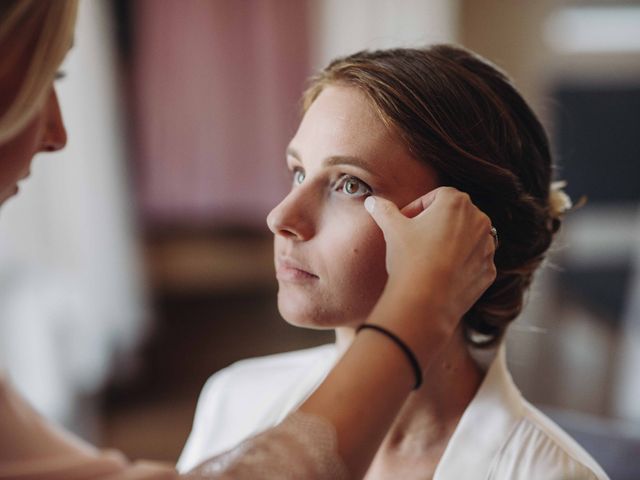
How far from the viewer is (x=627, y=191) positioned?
4309 mm

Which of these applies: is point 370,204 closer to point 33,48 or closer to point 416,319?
point 416,319

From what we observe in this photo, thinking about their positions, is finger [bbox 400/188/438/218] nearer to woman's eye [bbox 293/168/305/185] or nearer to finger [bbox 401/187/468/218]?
finger [bbox 401/187/468/218]

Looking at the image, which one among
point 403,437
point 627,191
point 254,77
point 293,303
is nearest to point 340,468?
point 293,303

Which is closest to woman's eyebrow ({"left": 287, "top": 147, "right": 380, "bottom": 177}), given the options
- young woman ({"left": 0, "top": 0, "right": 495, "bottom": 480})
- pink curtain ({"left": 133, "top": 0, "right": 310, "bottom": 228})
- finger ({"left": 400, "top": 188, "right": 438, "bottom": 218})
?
finger ({"left": 400, "top": 188, "right": 438, "bottom": 218})

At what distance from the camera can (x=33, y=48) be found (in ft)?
2.29

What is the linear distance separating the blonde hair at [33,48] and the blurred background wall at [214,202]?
6.12 ft

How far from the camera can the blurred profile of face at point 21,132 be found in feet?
2.27

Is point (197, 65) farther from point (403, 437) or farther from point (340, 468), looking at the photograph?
point (340, 468)

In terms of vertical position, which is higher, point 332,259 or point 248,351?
point 332,259

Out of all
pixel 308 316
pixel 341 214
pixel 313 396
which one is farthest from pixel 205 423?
pixel 313 396

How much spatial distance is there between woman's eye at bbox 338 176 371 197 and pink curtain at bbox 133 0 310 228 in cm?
265

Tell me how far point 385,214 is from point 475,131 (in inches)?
9.7

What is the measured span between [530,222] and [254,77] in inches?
112

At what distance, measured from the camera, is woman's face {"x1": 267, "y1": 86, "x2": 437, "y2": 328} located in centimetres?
100
